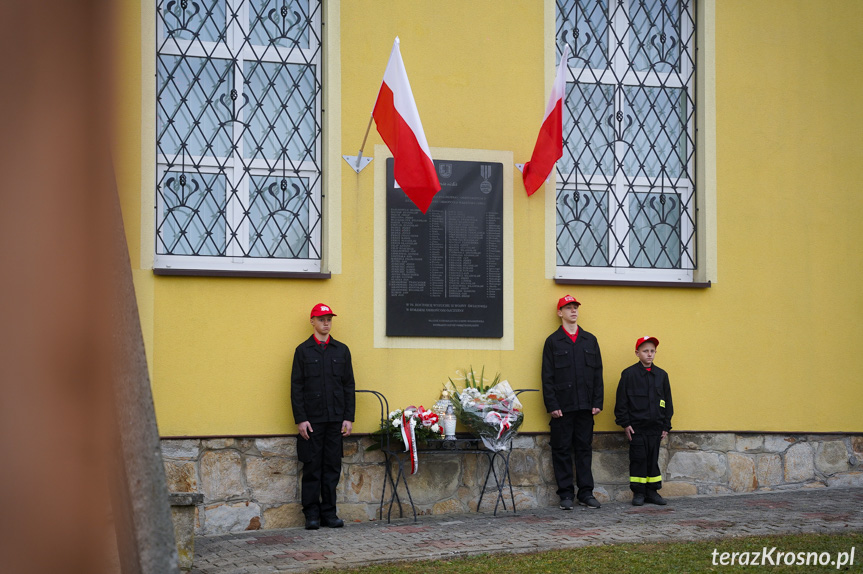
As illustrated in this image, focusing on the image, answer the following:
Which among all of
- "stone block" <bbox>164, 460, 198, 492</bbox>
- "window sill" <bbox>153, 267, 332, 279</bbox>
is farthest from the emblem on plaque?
"stone block" <bbox>164, 460, 198, 492</bbox>

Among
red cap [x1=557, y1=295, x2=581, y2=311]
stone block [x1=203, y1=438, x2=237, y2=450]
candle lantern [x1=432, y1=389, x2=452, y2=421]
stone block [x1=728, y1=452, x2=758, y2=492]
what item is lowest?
stone block [x1=728, y1=452, x2=758, y2=492]

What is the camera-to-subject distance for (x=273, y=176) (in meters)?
8.15

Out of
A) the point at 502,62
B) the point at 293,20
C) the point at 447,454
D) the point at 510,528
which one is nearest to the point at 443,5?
the point at 502,62

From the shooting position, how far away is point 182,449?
7516 mm

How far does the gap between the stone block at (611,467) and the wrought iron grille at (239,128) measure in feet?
10.7

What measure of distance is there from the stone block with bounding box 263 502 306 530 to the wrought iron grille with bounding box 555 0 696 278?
3.29 meters

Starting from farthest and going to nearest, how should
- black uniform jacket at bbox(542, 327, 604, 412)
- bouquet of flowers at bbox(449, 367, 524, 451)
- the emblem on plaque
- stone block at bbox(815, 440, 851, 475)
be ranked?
stone block at bbox(815, 440, 851, 475) → the emblem on plaque → black uniform jacket at bbox(542, 327, 604, 412) → bouquet of flowers at bbox(449, 367, 524, 451)

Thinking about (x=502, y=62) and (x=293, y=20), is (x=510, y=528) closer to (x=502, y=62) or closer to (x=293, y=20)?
(x=502, y=62)

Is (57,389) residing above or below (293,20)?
below

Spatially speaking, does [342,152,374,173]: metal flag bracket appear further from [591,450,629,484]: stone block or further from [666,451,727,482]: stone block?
[666,451,727,482]: stone block

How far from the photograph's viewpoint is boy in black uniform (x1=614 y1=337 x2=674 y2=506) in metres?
8.27

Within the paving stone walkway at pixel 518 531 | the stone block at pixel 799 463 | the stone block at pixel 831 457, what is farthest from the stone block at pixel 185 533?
the stone block at pixel 831 457

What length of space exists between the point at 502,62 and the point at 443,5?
2.45 ft

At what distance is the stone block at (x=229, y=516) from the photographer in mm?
7520
